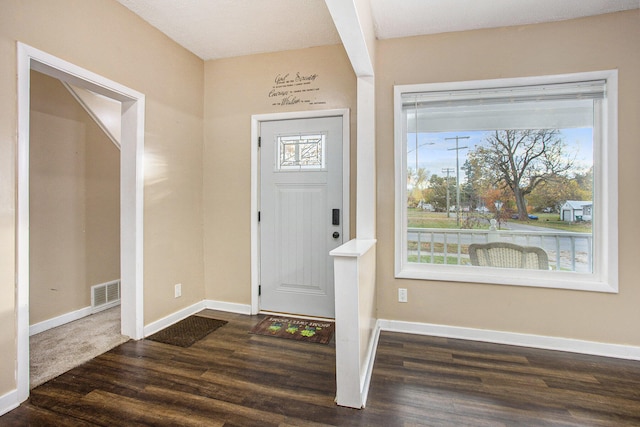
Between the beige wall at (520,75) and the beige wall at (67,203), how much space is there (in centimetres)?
293

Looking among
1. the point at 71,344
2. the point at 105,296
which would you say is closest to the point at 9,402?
the point at 71,344

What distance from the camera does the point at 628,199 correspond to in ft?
7.51

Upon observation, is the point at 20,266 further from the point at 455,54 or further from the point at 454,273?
the point at 455,54

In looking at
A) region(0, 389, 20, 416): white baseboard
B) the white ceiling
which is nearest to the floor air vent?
region(0, 389, 20, 416): white baseboard

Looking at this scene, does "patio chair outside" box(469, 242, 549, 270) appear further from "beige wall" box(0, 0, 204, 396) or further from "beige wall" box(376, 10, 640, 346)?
"beige wall" box(0, 0, 204, 396)

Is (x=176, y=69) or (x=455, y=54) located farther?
(x=176, y=69)

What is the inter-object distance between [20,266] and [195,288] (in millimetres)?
1608

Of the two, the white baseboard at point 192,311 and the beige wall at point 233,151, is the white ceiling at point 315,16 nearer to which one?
the beige wall at point 233,151

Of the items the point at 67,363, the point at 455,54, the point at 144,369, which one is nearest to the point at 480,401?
the point at 144,369

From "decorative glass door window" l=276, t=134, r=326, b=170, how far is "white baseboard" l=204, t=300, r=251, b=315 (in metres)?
1.52

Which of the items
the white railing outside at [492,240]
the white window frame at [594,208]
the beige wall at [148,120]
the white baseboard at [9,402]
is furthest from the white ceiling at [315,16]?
the white baseboard at [9,402]

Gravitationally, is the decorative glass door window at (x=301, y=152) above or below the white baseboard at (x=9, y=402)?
above

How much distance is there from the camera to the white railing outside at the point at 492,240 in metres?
2.51

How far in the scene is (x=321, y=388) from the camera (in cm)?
191
